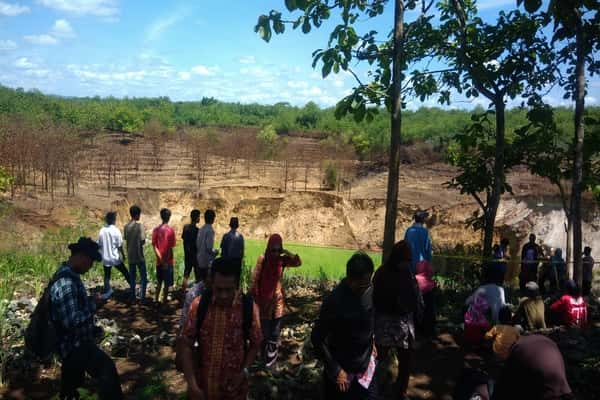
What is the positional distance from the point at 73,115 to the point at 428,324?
136 feet

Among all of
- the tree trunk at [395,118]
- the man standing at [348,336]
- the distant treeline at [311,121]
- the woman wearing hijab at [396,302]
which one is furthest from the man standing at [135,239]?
the distant treeline at [311,121]

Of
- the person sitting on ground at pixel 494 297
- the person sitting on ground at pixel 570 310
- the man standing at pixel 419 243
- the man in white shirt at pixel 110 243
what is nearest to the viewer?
the person sitting on ground at pixel 494 297

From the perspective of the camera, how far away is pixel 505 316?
3676 millimetres

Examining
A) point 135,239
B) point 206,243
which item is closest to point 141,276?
point 135,239

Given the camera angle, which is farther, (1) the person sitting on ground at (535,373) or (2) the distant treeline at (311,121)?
(2) the distant treeline at (311,121)

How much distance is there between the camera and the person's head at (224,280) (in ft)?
8.01

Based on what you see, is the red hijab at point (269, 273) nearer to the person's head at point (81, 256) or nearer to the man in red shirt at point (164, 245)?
the person's head at point (81, 256)

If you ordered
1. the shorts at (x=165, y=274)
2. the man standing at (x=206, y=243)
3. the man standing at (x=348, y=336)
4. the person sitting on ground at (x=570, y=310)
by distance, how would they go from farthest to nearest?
1. the shorts at (x=165, y=274)
2. the man standing at (x=206, y=243)
3. the person sitting on ground at (x=570, y=310)
4. the man standing at (x=348, y=336)

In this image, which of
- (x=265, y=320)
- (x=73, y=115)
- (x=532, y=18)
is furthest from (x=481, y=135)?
(x=73, y=115)

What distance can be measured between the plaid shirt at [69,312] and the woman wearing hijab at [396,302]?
2.00 meters

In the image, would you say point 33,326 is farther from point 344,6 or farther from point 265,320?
point 344,6

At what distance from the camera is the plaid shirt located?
296 cm

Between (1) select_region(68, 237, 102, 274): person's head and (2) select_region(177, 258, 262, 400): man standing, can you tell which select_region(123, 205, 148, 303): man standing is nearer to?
(1) select_region(68, 237, 102, 274): person's head

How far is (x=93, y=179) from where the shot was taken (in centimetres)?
2217
